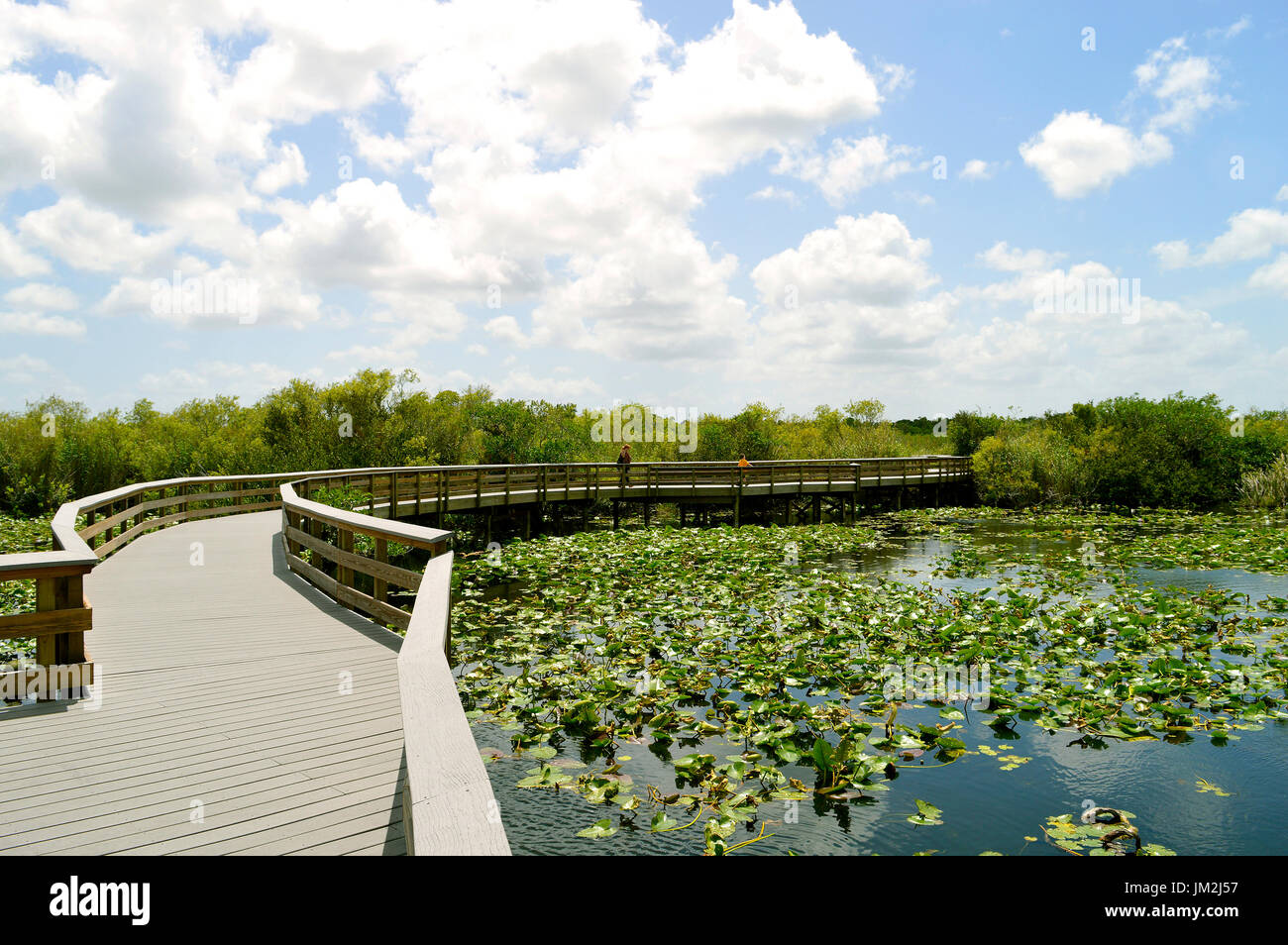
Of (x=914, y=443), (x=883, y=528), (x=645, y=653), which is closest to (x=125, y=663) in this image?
(x=645, y=653)

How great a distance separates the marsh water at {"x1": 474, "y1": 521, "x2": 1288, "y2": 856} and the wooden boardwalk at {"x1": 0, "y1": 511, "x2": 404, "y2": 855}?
4.32 feet

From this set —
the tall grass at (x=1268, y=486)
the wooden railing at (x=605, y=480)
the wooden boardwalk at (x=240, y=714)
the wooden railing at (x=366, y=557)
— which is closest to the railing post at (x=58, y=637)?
the wooden boardwalk at (x=240, y=714)

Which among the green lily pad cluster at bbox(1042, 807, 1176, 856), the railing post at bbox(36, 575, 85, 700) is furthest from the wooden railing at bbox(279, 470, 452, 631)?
the green lily pad cluster at bbox(1042, 807, 1176, 856)

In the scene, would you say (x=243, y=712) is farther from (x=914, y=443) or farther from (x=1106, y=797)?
(x=914, y=443)

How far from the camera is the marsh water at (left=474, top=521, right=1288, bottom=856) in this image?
16.1 feet

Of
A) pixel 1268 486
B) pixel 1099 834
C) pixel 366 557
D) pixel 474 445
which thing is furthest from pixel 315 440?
pixel 1268 486

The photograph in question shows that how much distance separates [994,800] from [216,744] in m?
5.17

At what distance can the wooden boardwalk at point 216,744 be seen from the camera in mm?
3389

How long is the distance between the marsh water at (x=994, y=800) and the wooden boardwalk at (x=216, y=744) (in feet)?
4.32

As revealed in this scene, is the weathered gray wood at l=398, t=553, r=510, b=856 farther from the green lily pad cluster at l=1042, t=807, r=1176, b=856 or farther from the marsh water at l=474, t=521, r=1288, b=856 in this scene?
the green lily pad cluster at l=1042, t=807, r=1176, b=856
